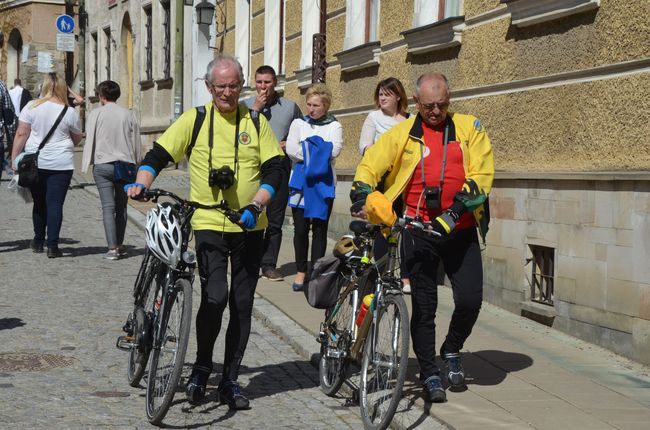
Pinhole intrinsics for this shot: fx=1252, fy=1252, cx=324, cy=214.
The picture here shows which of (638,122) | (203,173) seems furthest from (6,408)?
(638,122)

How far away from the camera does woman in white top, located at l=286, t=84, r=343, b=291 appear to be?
416 inches

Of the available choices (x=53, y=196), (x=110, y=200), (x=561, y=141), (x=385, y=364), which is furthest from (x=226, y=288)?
(x=53, y=196)

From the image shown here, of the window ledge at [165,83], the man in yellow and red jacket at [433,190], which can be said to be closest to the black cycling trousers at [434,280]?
the man in yellow and red jacket at [433,190]

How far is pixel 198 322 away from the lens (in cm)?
666

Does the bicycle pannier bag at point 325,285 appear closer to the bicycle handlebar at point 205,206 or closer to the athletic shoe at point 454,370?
the athletic shoe at point 454,370

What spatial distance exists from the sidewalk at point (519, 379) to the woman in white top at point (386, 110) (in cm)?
147

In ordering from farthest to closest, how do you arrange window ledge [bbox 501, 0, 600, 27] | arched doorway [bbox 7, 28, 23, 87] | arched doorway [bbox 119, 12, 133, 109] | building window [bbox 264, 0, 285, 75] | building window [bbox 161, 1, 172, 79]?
1. arched doorway [bbox 7, 28, 23, 87]
2. arched doorway [bbox 119, 12, 133, 109]
3. building window [bbox 161, 1, 172, 79]
4. building window [bbox 264, 0, 285, 75]
5. window ledge [bbox 501, 0, 600, 27]

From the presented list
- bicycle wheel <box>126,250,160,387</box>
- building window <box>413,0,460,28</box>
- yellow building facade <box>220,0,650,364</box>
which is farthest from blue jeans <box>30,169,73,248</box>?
bicycle wheel <box>126,250,160,387</box>

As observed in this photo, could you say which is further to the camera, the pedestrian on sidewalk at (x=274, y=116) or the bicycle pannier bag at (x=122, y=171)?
the bicycle pannier bag at (x=122, y=171)

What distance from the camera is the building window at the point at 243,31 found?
68.6 ft

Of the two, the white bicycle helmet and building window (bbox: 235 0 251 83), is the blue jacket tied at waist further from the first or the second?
building window (bbox: 235 0 251 83)

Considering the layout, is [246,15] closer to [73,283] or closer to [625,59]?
[73,283]

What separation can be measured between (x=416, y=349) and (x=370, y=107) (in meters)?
7.70

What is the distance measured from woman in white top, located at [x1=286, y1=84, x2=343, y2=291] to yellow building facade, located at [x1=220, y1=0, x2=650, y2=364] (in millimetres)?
1322
